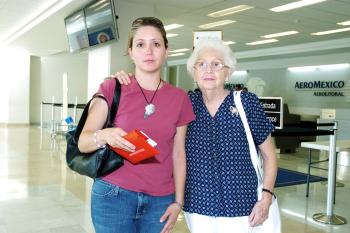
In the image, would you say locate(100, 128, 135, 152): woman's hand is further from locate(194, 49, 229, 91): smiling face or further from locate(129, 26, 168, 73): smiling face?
locate(194, 49, 229, 91): smiling face

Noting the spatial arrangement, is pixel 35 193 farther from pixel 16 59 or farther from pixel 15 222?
pixel 16 59

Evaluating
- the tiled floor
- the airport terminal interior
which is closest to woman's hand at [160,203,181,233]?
the airport terminal interior

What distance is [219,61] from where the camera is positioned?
5.08 ft

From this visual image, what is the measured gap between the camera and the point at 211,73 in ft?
5.06

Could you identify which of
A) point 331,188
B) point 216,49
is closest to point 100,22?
point 331,188

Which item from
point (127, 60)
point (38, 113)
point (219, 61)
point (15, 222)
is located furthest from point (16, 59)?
point (219, 61)

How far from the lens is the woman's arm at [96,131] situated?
3.75 ft

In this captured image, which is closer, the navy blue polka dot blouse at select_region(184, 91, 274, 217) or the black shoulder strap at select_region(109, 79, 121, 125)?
the black shoulder strap at select_region(109, 79, 121, 125)

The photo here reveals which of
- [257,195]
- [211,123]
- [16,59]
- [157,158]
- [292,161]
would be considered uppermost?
[16,59]

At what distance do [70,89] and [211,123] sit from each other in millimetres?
15869

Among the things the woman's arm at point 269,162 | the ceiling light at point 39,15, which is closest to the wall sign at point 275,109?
the woman's arm at point 269,162

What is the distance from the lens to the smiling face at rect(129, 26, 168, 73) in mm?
1327

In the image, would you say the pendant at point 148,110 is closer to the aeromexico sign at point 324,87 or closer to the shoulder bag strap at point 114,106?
the shoulder bag strap at point 114,106

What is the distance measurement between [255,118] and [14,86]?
1507 cm
